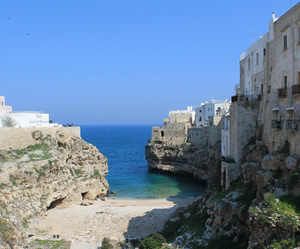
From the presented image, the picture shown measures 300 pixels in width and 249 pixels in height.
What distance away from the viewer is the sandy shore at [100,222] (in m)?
28.0

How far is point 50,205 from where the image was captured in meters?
36.4

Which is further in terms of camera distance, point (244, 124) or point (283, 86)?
point (244, 124)

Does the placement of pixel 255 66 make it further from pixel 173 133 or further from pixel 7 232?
pixel 173 133

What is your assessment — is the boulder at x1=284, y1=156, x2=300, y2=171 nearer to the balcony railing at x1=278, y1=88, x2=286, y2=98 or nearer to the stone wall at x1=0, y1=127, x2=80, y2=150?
the balcony railing at x1=278, y1=88, x2=286, y2=98

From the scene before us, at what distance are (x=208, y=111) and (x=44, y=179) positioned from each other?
33.5 meters

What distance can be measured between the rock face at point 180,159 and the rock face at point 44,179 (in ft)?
47.1

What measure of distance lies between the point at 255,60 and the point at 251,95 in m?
2.59

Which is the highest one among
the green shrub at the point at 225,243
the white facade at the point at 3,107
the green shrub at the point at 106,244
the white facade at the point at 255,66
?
the white facade at the point at 255,66

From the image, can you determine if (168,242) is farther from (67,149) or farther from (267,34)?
(67,149)

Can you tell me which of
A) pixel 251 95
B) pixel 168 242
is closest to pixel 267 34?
pixel 251 95

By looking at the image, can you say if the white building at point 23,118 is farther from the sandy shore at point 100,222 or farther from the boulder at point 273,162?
the boulder at point 273,162

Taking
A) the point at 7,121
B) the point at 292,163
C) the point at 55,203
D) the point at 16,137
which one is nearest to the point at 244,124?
the point at 292,163

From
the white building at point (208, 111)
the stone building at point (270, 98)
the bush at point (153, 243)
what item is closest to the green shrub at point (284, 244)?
the stone building at point (270, 98)

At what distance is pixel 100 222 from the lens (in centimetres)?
3145
